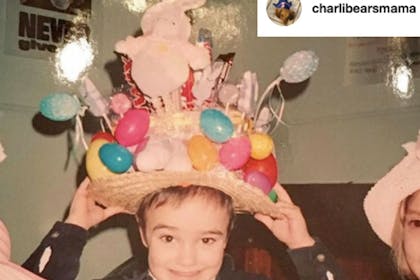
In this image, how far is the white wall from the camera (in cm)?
105

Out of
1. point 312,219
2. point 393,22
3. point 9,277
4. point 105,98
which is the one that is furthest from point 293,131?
point 9,277

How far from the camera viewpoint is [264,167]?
3.16ft

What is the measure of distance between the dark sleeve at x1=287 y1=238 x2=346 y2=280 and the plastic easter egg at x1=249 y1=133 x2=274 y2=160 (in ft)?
0.58

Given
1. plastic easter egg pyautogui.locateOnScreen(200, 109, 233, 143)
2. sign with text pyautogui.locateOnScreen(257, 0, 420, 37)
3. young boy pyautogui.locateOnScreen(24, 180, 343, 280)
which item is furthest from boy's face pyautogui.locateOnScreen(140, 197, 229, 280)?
sign with text pyautogui.locateOnScreen(257, 0, 420, 37)

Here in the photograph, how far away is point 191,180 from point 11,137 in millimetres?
351

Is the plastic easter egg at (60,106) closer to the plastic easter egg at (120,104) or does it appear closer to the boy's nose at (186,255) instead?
the plastic easter egg at (120,104)

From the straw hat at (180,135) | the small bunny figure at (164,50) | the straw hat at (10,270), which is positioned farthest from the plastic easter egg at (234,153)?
the straw hat at (10,270)

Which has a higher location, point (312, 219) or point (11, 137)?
point (11, 137)

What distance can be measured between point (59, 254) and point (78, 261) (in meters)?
0.03

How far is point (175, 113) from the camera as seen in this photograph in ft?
3.09

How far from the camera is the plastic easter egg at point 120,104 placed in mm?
953

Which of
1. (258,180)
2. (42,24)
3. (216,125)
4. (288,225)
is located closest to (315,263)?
(288,225)

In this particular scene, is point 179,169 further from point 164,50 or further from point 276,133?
point 276,133

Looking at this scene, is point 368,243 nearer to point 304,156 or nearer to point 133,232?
point 304,156
